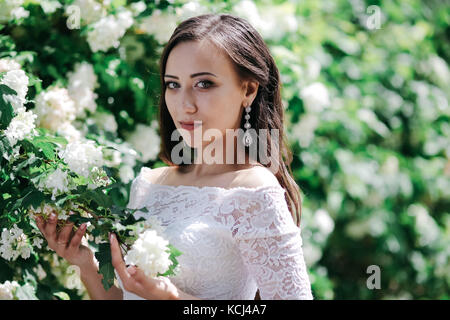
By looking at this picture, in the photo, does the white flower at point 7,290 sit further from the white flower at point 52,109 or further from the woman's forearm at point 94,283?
the white flower at point 52,109

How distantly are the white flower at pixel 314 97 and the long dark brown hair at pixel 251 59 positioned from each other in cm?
123

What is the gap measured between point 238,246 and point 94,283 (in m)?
0.44

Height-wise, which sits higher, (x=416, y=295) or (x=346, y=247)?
(x=346, y=247)

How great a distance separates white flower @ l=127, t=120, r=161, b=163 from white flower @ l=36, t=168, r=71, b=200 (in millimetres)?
1182

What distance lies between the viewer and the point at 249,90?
6.81 ft

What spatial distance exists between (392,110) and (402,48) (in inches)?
19.9

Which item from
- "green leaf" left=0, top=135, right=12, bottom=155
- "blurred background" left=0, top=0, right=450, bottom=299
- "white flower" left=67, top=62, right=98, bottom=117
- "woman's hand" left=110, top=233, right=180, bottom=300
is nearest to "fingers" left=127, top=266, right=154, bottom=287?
"woman's hand" left=110, top=233, right=180, bottom=300

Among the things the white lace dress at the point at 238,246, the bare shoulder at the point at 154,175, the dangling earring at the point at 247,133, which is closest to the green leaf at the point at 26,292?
the white lace dress at the point at 238,246

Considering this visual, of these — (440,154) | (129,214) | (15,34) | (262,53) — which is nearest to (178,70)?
(262,53)

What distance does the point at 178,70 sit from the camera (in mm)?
1967

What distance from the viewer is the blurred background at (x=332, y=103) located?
2.81m

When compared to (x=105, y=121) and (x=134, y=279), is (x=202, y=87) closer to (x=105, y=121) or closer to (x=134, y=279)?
(x=134, y=279)

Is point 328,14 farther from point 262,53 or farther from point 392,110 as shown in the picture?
point 262,53

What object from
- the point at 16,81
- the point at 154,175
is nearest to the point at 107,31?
the point at 154,175
